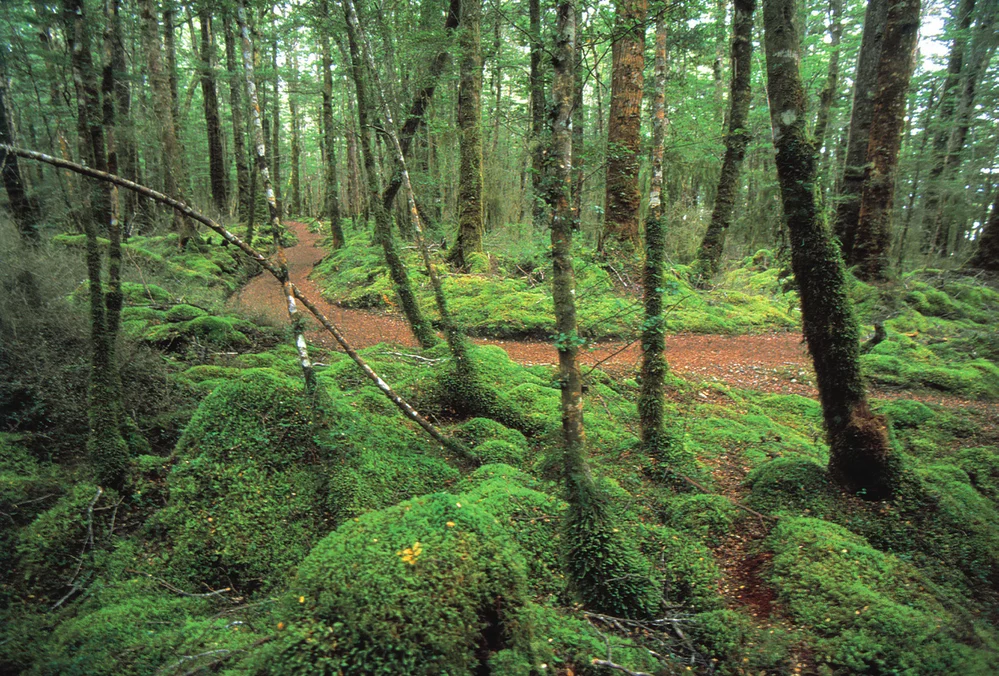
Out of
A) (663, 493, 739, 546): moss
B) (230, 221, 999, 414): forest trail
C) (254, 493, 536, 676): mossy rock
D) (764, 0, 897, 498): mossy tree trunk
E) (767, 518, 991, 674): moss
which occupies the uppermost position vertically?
(764, 0, 897, 498): mossy tree trunk

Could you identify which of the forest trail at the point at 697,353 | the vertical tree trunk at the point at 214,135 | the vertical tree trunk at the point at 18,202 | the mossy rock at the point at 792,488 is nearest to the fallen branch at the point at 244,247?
the mossy rock at the point at 792,488

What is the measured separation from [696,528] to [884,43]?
9.04 metres

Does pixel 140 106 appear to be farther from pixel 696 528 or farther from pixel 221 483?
pixel 696 528

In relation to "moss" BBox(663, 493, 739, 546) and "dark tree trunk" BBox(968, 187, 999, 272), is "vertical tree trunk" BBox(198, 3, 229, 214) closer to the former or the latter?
"moss" BBox(663, 493, 739, 546)

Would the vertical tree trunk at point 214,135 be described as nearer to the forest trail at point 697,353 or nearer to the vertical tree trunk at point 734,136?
the forest trail at point 697,353

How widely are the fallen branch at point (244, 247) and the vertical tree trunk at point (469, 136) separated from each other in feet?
21.9

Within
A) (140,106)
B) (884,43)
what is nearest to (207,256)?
(140,106)

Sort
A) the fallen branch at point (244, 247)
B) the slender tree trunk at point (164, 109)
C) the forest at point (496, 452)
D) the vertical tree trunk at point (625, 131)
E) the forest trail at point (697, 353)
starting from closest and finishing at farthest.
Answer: the forest at point (496, 452), the fallen branch at point (244, 247), the forest trail at point (697, 353), the vertical tree trunk at point (625, 131), the slender tree trunk at point (164, 109)

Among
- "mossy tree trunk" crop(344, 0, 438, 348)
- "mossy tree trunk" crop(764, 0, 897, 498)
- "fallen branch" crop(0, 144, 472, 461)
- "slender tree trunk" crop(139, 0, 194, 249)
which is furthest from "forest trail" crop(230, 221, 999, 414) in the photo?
"slender tree trunk" crop(139, 0, 194, 249)

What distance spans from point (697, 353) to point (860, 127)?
5984mm

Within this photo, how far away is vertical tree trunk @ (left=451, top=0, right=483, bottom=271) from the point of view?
951 cm

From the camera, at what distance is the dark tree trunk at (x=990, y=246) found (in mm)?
10367

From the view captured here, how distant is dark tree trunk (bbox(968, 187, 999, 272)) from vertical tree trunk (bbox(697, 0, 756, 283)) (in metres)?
5.36

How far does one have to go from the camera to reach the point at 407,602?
222cm
